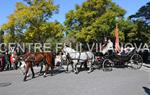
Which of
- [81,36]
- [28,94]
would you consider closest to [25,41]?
[81,36]

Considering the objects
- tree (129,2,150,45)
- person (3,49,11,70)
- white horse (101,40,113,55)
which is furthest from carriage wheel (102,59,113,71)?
tree (129,2,150,45)

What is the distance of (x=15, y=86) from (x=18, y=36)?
65.8ft

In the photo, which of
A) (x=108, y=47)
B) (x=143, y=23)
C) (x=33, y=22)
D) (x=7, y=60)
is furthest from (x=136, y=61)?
(x=143, y=23)

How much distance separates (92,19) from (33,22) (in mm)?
9789

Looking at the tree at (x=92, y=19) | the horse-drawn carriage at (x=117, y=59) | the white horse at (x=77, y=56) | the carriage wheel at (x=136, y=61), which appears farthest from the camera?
the tree at (x=92, y=19)

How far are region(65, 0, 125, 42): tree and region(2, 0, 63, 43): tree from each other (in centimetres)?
672

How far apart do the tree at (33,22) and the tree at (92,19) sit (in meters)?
6.72

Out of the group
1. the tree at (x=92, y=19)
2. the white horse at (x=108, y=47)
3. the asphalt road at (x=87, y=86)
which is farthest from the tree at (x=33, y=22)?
the asphalt road at (x=87, y=86)

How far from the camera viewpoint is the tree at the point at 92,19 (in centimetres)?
3934

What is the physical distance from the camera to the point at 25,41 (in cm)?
3469

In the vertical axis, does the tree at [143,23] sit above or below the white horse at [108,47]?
above

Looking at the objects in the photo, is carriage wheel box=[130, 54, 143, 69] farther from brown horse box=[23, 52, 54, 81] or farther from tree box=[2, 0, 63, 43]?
tree box=[2, 0, 63, 43]

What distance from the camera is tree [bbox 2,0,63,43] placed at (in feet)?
106

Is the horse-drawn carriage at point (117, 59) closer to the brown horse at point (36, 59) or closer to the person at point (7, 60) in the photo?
the brown horse at point (36, 59)
